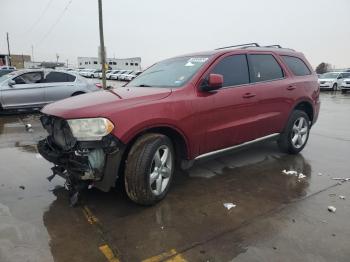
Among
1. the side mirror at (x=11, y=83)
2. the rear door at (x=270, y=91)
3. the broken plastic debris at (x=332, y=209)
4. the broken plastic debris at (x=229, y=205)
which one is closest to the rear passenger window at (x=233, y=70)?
the rear door at (x=270, y=91)

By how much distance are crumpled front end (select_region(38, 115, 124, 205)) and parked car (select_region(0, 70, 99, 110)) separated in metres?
7.97

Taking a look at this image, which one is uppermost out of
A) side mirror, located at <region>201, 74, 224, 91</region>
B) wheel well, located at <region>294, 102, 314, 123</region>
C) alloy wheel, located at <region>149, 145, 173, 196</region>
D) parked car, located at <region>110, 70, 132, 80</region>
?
side mirror, located at <region>201, 74, 224, 91</region>

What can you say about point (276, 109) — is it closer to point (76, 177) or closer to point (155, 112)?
point (155, 112)

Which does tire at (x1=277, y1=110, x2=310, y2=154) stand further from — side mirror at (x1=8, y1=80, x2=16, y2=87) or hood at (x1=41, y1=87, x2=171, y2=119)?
side mirror at (x1=8, y1=80, x2=16, y2=87)

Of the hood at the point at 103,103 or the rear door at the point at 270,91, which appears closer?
the hood at the point at 103,103

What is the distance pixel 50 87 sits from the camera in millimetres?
11453

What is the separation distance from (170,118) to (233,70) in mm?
1497

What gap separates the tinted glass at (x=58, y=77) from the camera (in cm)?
1165

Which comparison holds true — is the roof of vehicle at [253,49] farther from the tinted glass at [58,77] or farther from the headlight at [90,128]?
the tinted glass at [58,77]

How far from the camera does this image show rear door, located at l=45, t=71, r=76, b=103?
11414mm

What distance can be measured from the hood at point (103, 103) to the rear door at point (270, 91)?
166 cm

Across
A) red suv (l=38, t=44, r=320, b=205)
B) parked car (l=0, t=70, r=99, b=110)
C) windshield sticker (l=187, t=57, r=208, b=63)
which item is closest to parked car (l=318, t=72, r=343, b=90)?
parked car (l=0, t=70, r=99, b=110)

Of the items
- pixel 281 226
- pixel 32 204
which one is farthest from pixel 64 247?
pixel 281 226

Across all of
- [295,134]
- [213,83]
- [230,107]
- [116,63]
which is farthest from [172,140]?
[116,63]
